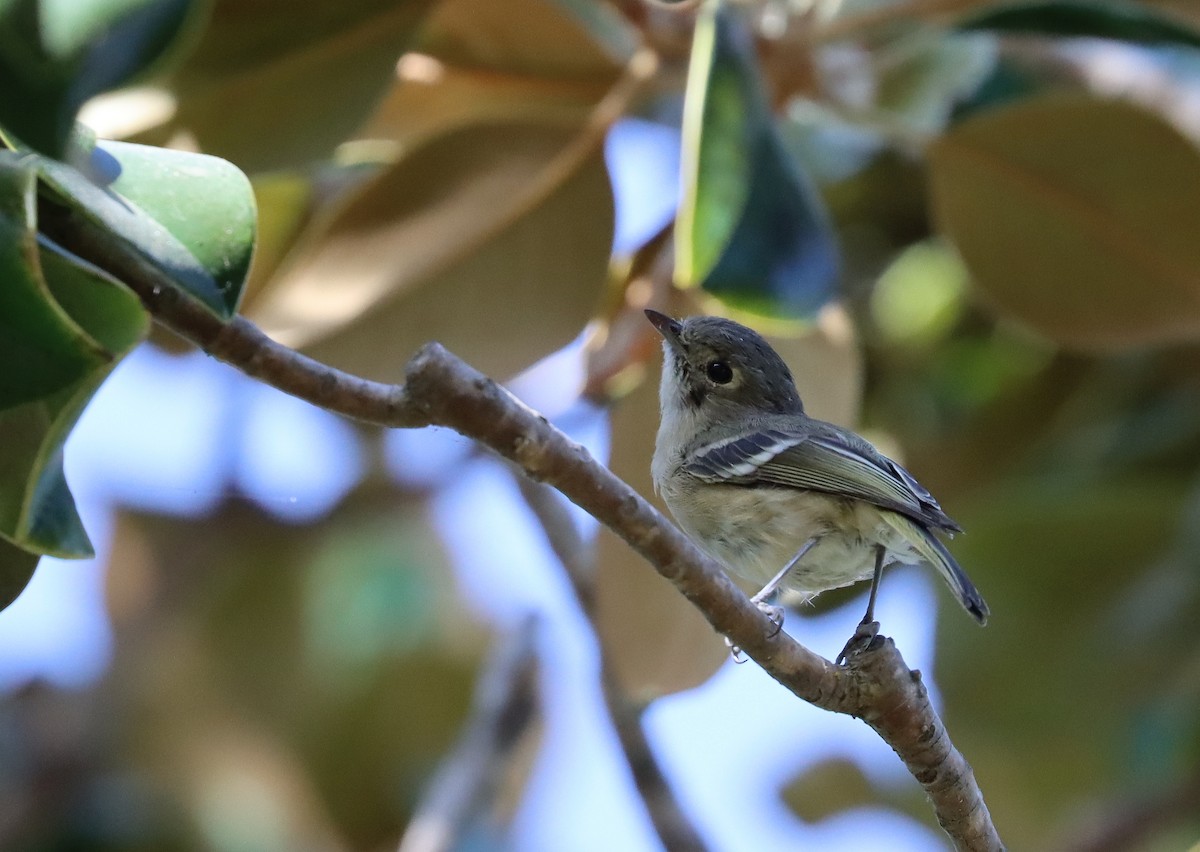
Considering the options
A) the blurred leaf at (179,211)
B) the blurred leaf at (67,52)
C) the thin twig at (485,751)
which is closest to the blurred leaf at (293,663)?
the thin twig at (485,751)

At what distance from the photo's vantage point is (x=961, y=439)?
2283 millimetres

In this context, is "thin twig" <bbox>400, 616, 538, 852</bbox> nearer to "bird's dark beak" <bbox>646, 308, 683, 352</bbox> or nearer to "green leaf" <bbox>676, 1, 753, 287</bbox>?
"bird's dark beak" <bbox>646, 308, 683, 352</bbox>

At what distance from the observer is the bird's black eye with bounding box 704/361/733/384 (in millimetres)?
1791

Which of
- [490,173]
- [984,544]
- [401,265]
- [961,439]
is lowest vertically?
[401,265]

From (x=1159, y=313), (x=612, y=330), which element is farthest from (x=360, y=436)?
(x=1159, y=313)

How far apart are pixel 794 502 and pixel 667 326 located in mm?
260

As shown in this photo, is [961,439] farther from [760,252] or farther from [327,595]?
[327,595]

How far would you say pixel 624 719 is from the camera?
72.5 inches

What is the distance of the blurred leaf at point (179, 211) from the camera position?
Answer: 0.78 meters

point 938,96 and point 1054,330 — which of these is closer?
point 1054,330

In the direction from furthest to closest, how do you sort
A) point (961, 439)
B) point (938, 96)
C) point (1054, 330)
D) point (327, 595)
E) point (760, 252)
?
point (327, 595) → point (961, 439) → point (938, 96) → point (1054, 330) → point (760, 252)

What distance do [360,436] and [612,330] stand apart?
953 mm

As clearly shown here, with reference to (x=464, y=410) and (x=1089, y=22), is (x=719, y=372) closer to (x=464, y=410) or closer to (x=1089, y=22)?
(x=1089, y=22)

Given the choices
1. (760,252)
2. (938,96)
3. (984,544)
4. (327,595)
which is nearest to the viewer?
(760,252)
